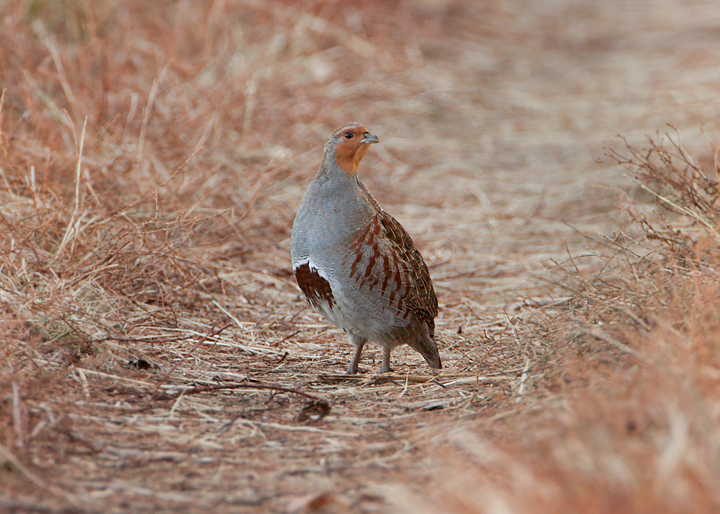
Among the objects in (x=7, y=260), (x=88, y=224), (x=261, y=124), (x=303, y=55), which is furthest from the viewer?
(x=303, y=55)

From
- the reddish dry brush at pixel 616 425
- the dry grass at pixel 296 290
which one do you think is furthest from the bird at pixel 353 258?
the reddish dry brush at pixel 616 425

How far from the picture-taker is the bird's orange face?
140 inches

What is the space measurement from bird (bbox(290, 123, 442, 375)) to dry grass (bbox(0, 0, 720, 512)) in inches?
11.7

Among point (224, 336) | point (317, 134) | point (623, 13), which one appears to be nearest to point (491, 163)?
point (317, 134)

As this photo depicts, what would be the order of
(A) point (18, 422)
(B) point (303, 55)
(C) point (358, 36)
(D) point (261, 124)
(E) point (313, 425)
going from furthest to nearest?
(C) point (358, 36), (B) point (303, 55), (D) point (261, 124), (E) point (313, 425), (A) point (18, 422)

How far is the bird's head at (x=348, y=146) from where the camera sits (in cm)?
355

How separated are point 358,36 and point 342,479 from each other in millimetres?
8329

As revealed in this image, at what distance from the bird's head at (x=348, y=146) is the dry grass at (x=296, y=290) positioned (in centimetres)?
84

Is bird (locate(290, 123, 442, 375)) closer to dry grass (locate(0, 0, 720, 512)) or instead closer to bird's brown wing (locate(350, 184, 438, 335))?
bird's brown wing (locate(350, 184, 438, 335))

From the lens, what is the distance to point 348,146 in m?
3.55

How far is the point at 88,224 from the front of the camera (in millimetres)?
3877

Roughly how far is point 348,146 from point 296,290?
1533 millimetres

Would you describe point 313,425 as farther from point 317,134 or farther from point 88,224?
point 317,134

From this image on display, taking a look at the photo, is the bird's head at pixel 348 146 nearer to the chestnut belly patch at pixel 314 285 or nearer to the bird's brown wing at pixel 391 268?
the bird's brown wing at pixel 391 268
